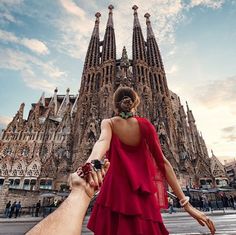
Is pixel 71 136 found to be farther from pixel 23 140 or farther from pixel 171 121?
pixel 171 121

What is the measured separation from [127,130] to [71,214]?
1.28 meters

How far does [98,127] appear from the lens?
2814cm

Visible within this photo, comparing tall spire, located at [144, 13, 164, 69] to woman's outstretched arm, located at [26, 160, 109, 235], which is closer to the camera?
woman's outstretched arm, located at [26, 160, 109, 235]

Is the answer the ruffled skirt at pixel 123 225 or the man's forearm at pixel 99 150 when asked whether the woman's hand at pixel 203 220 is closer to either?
the ruffled skirt at pixel 123 225

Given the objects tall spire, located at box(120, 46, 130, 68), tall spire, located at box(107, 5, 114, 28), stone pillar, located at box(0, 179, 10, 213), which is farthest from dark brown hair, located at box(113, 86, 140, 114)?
tall spire, located at box(107, 5, 114, 28)

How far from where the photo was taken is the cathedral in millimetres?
27234

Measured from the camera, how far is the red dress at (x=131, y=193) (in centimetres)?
176

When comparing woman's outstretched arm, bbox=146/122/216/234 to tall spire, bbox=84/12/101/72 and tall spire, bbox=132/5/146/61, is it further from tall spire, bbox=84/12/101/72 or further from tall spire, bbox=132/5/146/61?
tall spire, bbox=132/5/146/61

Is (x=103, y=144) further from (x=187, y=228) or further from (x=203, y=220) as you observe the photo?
(x=187, y=228)

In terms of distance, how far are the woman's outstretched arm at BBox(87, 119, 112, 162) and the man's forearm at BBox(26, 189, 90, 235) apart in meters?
0.38

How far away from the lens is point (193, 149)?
36219 mm

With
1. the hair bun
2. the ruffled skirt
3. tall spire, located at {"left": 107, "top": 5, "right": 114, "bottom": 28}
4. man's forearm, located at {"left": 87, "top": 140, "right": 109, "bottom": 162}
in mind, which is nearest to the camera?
man's forearm, located at {"left": 87, "top": 140, "right": 109, "bottom": 162}

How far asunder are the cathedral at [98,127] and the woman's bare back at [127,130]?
24.9 m

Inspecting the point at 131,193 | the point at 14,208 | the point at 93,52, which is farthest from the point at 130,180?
the point at 93,52
